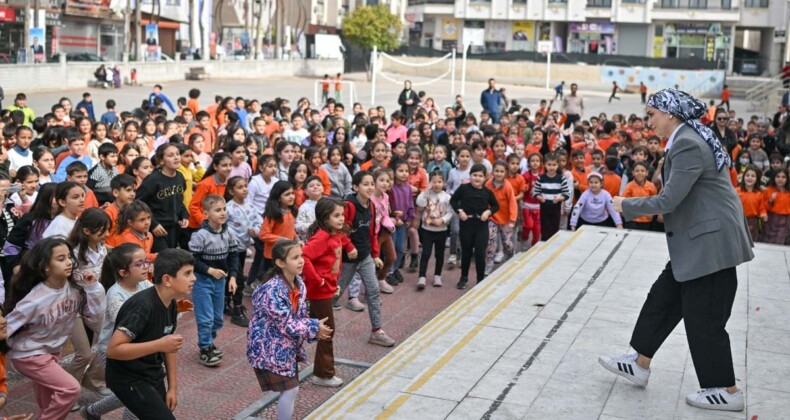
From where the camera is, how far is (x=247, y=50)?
218 feet

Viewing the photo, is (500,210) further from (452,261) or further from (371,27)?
(371,27)

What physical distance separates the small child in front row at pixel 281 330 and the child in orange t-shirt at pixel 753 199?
8588 millimetres

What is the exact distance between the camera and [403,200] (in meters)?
12.0

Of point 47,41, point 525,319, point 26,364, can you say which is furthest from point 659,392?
point 47,41

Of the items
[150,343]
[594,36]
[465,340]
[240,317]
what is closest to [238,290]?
[240,317]

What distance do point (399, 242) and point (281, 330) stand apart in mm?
5769

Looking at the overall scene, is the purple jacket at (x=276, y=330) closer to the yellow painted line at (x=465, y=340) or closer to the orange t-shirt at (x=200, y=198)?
the yellow painted line at (x=465, y=340)

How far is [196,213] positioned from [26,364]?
160 inches

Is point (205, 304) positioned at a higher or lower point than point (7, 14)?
lower

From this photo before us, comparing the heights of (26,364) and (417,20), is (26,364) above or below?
below

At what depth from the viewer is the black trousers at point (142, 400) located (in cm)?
569

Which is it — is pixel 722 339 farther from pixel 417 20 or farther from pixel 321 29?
pixel 417 20

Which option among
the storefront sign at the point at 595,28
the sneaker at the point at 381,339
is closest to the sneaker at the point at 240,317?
the sneaker at the point at 381,339

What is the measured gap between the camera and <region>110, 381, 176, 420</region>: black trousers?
5.69 m
